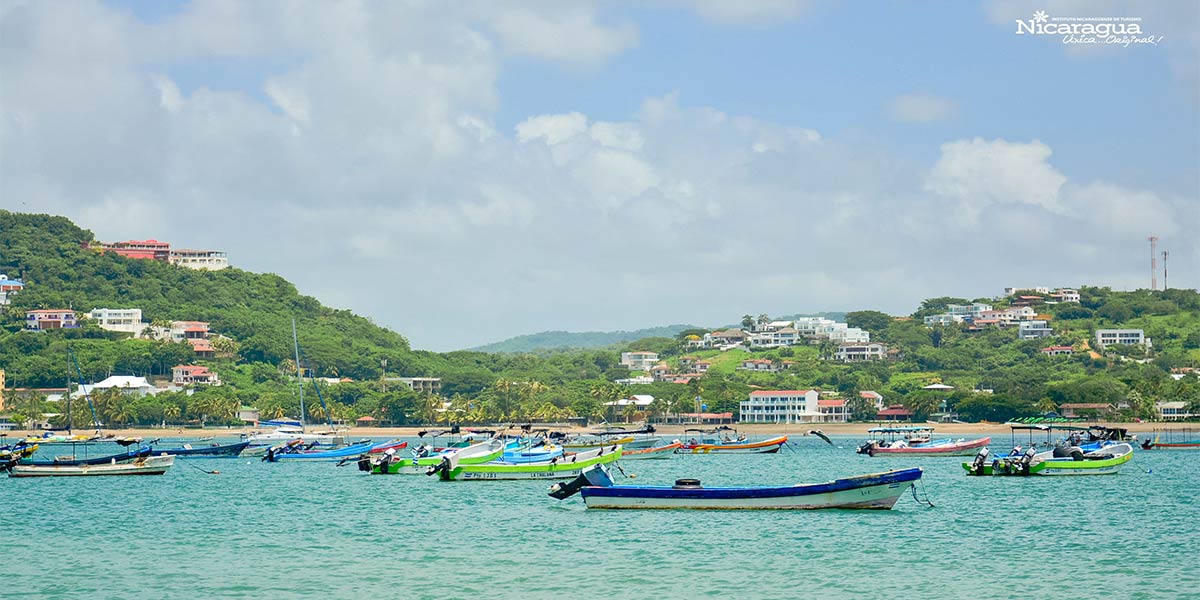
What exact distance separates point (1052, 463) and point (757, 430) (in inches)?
4279

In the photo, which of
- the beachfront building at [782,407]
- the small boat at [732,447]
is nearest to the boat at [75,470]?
the small boat at [732,447]

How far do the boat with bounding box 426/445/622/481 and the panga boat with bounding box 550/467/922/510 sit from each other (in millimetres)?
17071

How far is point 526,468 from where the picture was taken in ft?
222

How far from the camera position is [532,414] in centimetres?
18825

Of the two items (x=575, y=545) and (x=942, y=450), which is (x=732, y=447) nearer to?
(x=942, y=450)

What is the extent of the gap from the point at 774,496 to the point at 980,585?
51.3 feet

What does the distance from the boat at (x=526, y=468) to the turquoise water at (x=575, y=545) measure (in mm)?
2859

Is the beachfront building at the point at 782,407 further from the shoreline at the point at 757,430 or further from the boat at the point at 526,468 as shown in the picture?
the boat at the point at 526,468

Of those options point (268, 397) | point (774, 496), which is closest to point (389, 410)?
point (268, 397)

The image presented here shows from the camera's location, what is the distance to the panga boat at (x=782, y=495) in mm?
48438

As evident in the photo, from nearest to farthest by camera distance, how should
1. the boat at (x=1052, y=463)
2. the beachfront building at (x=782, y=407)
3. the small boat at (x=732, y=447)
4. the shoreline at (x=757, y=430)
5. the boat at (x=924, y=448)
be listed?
the boat at (x=1052, y=463), the boat at (x=924, y=448), the small boat at (x=732, y=447), the shoreline at (x=757, y=430), the beachfront building at (x=782, y=407)

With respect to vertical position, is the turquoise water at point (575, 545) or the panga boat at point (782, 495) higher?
the panga boat at point (782, 495)

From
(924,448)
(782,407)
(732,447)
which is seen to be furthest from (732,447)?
(782,407)

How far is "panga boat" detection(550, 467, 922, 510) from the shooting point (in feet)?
159
